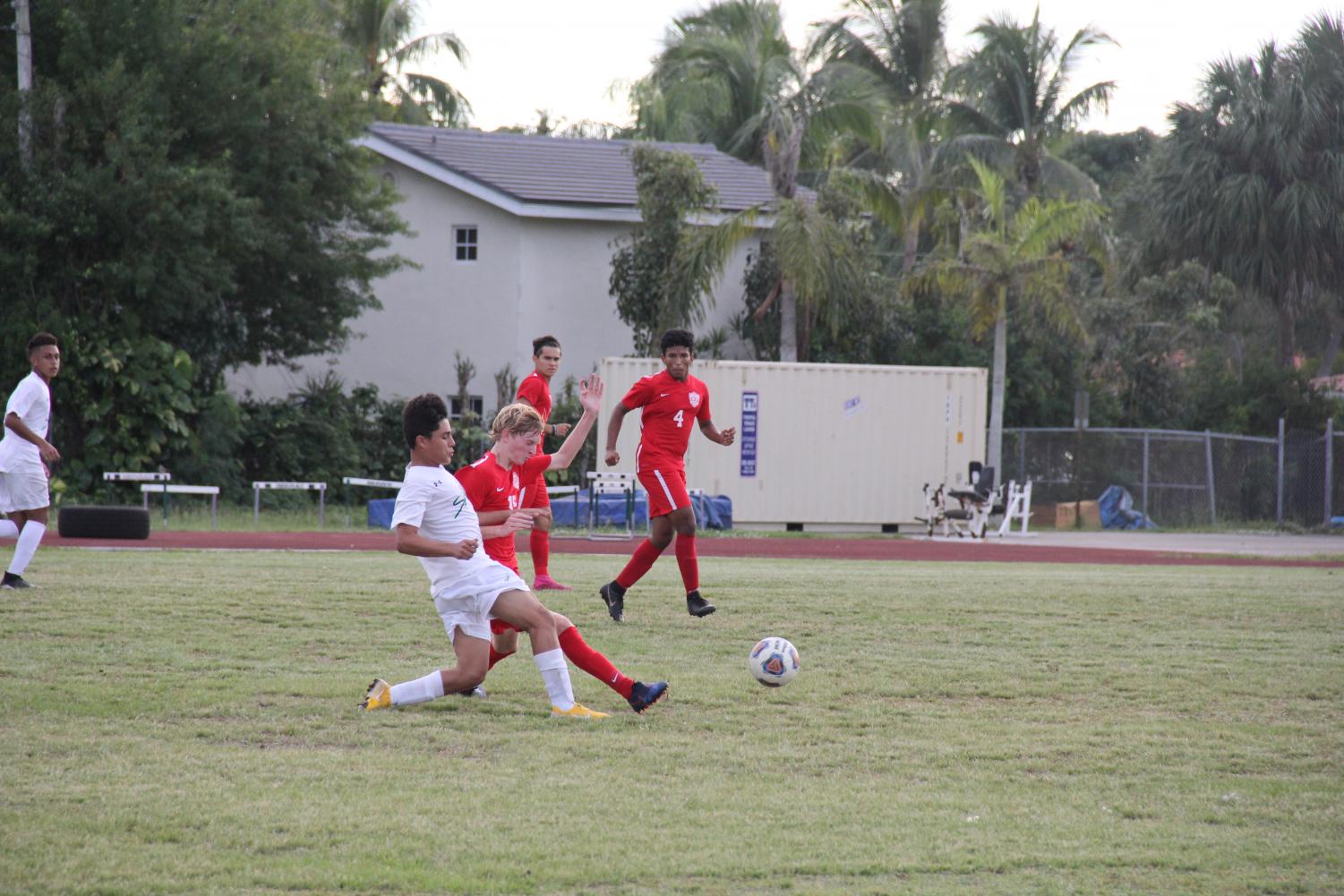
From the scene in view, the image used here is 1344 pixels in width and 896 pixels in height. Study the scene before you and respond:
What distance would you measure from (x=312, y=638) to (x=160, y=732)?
2735mm

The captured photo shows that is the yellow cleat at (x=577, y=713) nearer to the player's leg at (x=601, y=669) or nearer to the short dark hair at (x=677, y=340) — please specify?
the player's leg at (x=601, y=669)

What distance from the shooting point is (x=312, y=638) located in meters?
9.12

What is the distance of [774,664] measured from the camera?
752 cm

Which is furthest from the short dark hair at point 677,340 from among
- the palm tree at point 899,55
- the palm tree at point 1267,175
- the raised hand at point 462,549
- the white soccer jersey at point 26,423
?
the palm tree at point 899,55

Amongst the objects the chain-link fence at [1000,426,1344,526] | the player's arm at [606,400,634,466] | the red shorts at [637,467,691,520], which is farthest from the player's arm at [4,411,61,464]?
the chain-link fence at [1000,426,1344,526]

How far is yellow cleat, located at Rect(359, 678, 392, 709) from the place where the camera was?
22.7 feet

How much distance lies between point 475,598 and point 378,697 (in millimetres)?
759

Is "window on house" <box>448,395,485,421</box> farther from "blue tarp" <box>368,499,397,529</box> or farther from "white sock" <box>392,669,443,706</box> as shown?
"white sock" <box>392,669,443,706</box>

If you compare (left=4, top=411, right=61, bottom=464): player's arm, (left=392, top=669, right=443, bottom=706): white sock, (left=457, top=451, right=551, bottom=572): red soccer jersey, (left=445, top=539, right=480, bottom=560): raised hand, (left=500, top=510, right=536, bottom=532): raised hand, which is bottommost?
(left=392, top=669, right=443, bottom=706): white sock

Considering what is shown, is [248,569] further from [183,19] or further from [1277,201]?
[1277,201]

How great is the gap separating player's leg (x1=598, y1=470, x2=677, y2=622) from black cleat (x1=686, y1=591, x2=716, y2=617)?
1.22 ft

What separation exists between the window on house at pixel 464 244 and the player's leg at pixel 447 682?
79.5 feet

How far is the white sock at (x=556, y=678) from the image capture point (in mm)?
6742

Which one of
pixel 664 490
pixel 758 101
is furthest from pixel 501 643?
pixel 758 101
